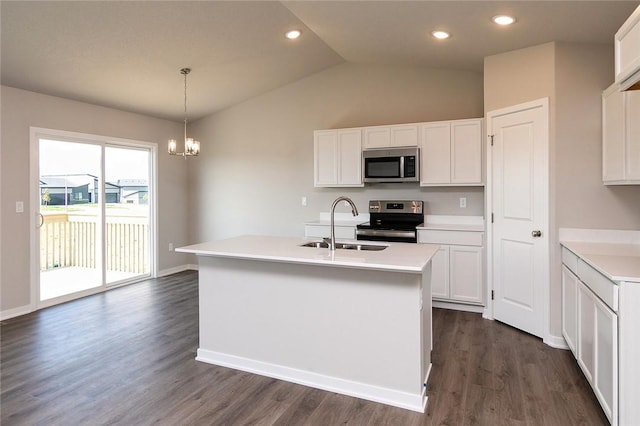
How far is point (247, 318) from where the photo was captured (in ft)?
9.26

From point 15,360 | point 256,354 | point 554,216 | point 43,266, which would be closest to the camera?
point 256,354

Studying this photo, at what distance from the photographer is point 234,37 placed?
12.6 feet

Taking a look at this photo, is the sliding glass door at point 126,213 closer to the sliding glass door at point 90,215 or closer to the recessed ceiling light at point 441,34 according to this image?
the sliding glass door at point 90,215

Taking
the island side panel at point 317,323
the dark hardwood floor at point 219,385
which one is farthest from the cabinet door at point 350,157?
the island side panel at point 317,323

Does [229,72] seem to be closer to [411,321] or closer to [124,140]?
[124,140]

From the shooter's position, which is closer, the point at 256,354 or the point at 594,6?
the point at 594,6

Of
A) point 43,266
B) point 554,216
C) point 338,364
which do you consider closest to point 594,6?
point 554,216

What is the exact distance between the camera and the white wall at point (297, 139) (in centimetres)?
462

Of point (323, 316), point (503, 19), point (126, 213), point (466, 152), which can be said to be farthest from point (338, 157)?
point (126, 213)

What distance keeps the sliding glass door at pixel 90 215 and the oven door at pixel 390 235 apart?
342 centimetres

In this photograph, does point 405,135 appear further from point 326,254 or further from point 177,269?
point 177,269

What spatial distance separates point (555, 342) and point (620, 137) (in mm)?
1689

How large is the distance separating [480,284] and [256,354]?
248 cm

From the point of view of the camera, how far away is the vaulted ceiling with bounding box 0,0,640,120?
2.87m
